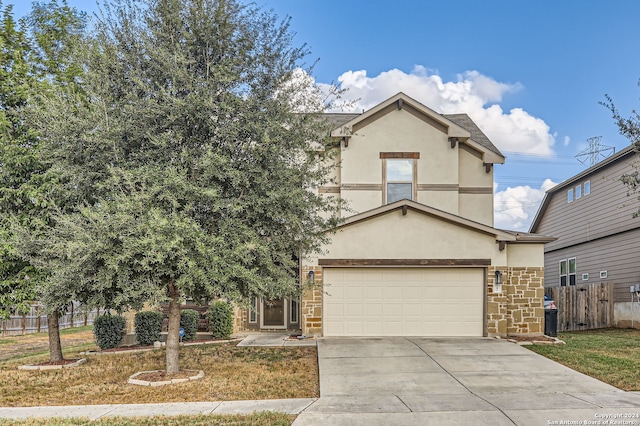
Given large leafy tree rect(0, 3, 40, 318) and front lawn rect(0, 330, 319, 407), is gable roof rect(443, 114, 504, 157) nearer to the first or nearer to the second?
front lawn rect(0, 330, 319, 407)

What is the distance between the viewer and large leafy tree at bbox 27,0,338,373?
30.3 ft

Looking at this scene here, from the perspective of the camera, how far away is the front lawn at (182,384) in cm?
899

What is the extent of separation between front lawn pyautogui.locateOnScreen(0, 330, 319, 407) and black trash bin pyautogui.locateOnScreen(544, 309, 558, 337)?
7.38 metres

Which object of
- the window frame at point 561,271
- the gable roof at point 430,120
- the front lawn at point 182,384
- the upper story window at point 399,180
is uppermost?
the gable roof at point 430,120

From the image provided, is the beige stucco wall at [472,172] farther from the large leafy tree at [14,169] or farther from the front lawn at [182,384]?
the large leafy tree at [14,169]

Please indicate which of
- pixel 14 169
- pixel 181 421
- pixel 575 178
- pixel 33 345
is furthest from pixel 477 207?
pixel 33 345

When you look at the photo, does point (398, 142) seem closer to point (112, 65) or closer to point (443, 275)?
point (443, 275)

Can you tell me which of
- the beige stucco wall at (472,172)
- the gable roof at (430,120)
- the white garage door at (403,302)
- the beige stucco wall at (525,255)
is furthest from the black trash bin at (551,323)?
the gable roof at (430,120)

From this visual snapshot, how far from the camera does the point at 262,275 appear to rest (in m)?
10.4

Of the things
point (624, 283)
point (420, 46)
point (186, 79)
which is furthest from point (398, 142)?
point (624, 283)

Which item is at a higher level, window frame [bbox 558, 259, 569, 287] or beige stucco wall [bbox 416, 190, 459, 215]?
beige stucco wall [bbox 416, 190, 459, 215]

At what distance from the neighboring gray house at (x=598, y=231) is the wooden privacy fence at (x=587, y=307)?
36cm

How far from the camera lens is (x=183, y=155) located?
31.3ft

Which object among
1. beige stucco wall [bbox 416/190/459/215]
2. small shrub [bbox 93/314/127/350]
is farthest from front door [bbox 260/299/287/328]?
beige stucco wall [bbox 416/190/459/215]
